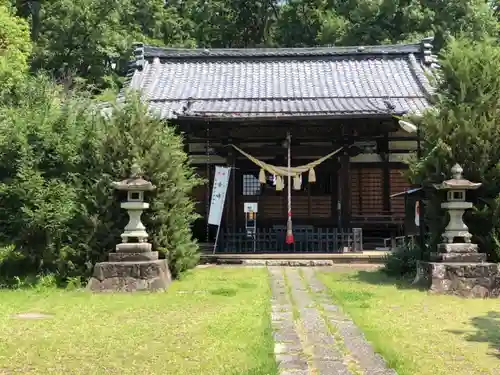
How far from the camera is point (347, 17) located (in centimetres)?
3378

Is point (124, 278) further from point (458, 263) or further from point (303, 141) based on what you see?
point (303, 141)

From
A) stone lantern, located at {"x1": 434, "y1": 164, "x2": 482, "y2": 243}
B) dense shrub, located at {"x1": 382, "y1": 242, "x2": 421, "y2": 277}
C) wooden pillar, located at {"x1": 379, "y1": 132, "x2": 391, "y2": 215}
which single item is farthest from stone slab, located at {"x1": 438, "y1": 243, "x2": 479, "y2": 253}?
wooden pillar, located at {"x1": 379, "y1": 132, "x2": 391, "y2": 215}

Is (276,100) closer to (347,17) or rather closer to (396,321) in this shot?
(396,321)

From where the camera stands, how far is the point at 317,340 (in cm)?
580

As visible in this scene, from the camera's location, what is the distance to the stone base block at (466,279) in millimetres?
9133

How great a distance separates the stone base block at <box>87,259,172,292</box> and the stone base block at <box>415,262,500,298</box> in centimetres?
492

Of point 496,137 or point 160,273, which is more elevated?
point 496,137

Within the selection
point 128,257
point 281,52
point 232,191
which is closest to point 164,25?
point 281,52

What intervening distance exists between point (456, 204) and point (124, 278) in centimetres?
619

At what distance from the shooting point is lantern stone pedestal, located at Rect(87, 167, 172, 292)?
950 cm

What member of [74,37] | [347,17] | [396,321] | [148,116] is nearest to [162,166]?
[148,116]

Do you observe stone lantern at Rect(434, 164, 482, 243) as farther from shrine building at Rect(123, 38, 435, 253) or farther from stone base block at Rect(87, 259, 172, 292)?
stone base block at Rect(87, 259, 172, 292)

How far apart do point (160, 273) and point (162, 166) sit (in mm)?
2242

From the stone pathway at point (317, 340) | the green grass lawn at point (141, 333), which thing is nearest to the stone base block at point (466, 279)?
the stone pathway at point (317, 340)
